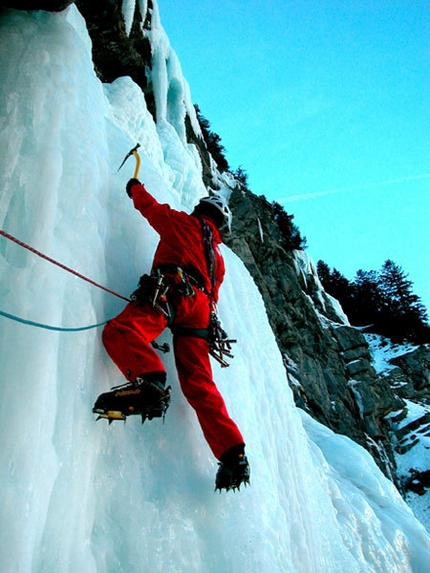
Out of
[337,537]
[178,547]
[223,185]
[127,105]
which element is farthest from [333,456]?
[223,185]

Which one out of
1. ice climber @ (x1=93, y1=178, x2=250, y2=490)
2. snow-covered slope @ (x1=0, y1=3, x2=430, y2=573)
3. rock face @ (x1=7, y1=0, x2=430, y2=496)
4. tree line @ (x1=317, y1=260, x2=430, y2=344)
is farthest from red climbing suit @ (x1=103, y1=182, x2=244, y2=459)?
tree line @ (x1=317, y1=260, x2=430, y2=344)

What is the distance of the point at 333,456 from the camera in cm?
504

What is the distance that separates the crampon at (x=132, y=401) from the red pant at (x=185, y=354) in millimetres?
95

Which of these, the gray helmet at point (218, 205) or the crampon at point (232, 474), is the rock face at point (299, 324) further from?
the crampon at point (232, 474)

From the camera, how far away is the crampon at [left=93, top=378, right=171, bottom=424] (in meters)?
1.47

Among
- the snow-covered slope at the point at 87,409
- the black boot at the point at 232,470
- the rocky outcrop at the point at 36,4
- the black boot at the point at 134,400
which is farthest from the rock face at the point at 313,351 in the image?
the rocky outcrop at the point at 36,4

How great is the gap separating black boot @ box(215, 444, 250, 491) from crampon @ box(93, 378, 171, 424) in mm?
414

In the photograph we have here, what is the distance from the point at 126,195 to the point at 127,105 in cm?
441

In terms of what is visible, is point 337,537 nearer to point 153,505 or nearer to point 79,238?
point 153,505

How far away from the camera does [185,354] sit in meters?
2.06

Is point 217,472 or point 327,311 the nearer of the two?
point 217,472

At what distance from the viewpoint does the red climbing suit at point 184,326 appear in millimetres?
1670

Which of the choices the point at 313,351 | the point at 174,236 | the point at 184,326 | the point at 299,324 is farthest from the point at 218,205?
the point at 299,324

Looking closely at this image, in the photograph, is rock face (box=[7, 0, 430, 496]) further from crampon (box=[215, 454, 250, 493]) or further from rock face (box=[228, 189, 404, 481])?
crampon (box=[215, 454, 250, 493])
